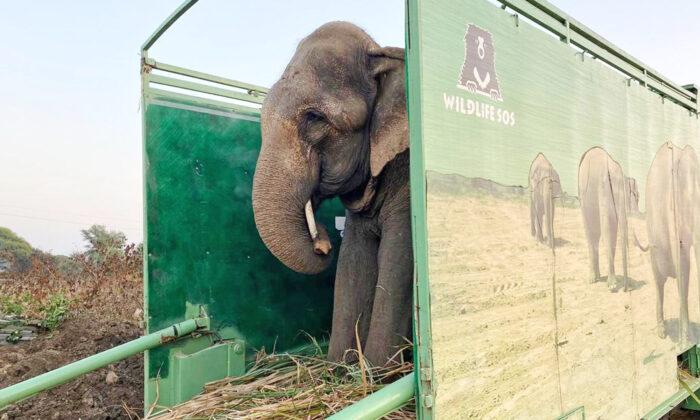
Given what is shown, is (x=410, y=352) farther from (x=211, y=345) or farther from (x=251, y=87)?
(x=251, y=87)

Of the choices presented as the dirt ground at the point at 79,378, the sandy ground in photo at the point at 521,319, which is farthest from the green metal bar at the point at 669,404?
the dirt ground at the point at 79,378

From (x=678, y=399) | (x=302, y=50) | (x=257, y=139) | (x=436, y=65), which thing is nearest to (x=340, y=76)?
(x=302, y=50)

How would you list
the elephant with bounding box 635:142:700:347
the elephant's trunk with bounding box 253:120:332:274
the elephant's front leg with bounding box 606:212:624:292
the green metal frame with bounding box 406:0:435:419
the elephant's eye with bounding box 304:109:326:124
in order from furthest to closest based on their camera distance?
the elephant with bounding box 635:142:700:347, the elephant's eye with bounding box 304:109:326:124, the elephant's trunk with bounding box 253:120:332:274, the elephant's front leg with bounding box 606:212:624:292, the green metal frame with bounding box 406:0:435:419

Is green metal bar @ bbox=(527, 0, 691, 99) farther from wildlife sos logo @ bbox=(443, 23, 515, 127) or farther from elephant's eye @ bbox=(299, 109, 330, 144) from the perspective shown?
elephant's eye @ bbox=(299, 109, 330, 144)

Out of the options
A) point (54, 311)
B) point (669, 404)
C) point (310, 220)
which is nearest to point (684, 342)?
point (669, 404)

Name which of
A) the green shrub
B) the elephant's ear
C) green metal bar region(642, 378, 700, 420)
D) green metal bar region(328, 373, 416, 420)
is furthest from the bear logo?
the green shrub

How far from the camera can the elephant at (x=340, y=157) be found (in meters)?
2.79

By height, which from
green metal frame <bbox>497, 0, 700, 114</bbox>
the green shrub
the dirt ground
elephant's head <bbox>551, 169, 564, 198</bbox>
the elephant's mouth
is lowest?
the dirt ground

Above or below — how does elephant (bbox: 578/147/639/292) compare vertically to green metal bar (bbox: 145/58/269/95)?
below

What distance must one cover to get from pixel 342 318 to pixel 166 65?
1792 millimetres

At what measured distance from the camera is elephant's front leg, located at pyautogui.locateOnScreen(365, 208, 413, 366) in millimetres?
2832

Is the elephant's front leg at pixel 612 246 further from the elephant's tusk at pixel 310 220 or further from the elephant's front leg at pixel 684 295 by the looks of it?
the elephant's tusk at pixel 310 220

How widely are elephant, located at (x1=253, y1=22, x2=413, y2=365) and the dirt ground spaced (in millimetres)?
1856

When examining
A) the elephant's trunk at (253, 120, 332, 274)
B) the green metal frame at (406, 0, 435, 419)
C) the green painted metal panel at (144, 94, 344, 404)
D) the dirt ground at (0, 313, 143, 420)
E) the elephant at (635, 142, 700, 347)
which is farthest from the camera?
the dirt ground at (0, 313, 143, 420)
